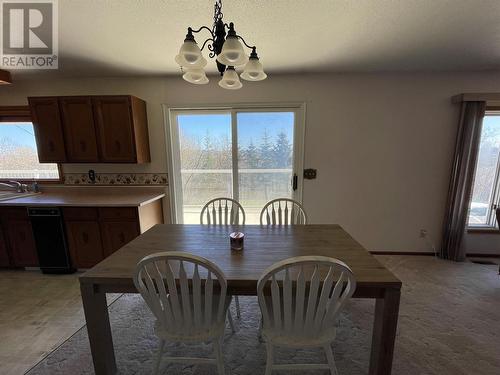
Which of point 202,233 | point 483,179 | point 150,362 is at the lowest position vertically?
point 150,362

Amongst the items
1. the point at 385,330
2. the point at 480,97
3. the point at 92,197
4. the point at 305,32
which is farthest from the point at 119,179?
the point at 480,97

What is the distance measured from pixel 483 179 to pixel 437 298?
1.81 metres

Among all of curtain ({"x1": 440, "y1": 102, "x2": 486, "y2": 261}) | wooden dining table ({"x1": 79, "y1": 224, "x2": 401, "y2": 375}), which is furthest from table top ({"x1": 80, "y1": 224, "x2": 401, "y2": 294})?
curtain ({"x1": 440, "y1": 102, "x2": 486, "y2": 261})

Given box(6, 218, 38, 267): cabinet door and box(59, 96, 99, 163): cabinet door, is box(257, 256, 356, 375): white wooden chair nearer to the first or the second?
box(59, 96, 99, 163): cabinet door

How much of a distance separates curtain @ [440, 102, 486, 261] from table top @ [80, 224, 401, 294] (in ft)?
6.50

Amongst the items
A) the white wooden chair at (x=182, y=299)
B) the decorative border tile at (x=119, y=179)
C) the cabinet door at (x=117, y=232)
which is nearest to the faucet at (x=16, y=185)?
the decorative border tile at (x=119, y=179)

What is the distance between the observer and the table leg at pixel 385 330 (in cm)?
108

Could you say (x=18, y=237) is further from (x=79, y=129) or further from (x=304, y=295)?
(x=304, y=295)

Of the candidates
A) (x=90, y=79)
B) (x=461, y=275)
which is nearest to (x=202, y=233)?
(x=90, y=79)

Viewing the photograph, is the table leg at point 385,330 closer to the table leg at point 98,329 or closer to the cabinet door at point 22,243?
the table leg at point 98,329

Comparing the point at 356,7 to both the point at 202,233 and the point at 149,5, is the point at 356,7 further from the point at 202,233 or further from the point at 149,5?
the point at 202,233

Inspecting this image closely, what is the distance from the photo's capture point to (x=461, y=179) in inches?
101

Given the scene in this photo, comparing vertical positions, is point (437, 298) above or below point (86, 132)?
below

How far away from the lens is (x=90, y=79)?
2.70m
